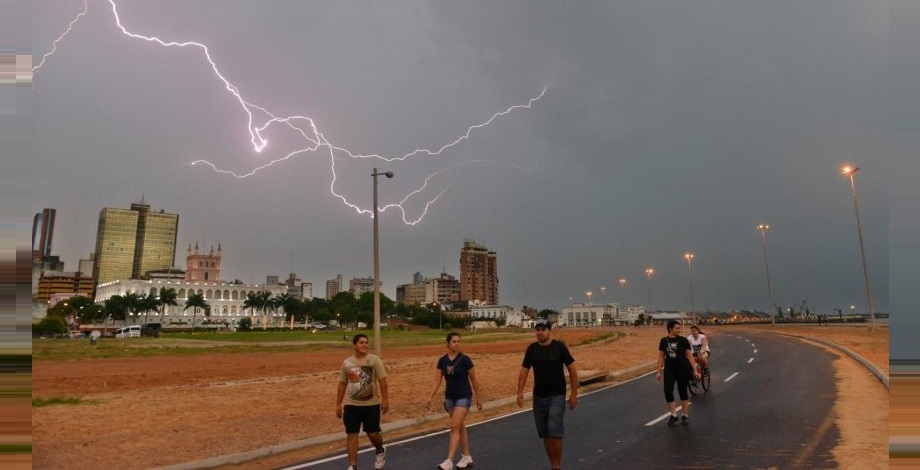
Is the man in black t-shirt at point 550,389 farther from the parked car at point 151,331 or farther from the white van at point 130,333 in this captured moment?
the parked car at point 151,331

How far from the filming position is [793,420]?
36.5ft

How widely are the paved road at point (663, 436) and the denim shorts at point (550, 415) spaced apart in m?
1.57

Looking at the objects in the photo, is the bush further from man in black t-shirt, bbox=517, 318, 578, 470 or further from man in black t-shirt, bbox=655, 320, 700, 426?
man in black t-shirt, bbox=517, 318, 578, 470

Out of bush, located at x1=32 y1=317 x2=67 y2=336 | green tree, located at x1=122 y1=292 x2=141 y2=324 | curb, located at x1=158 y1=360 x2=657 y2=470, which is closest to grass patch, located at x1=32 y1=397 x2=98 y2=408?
curb, located at x1=158 y1=360 x2=657 y2=470

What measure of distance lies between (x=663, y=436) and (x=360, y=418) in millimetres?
5942

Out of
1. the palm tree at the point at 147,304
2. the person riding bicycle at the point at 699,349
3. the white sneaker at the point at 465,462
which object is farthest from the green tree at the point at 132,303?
the white sneaker at the point at 465,462

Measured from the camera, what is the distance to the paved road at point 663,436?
8148 millimetres

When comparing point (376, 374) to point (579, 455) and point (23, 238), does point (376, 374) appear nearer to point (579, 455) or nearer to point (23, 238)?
point (579, 455)

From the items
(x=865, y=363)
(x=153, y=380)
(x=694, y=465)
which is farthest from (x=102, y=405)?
(x=865, y=363)

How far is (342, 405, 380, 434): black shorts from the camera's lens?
7.45m

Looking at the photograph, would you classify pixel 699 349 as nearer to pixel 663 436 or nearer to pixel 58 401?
pixel 663 436

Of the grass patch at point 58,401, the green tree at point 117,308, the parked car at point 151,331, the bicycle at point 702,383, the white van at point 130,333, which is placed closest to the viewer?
the bicycle at point 702,383

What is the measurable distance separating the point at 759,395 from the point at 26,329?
659 inches

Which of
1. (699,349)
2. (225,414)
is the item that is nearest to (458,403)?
(225,414)
